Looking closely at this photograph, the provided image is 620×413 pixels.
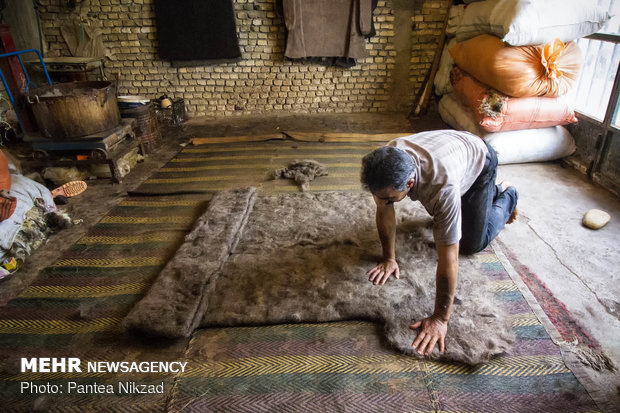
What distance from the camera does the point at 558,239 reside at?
100 inches

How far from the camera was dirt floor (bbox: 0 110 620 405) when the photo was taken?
195 cm

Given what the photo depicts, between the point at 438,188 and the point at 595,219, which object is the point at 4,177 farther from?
the point at 595,219

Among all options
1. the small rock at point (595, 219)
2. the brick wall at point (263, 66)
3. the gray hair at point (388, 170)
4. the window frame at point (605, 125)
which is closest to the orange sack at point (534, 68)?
the window frame at point (605, 125)

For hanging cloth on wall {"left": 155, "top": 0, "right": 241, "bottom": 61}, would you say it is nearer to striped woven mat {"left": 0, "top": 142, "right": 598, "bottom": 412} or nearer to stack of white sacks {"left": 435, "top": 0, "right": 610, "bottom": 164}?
stack of white sacks {"left": 435, "top": 0, "right": 610, "bottom": 164}

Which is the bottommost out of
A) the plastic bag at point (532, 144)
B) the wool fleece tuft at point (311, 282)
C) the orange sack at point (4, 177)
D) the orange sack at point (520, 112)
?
the wool fleece tuft at point (311, 282)

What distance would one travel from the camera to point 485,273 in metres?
2.18

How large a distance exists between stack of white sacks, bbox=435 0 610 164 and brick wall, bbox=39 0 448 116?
1.64m

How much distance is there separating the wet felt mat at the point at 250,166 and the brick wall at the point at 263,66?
1.54m

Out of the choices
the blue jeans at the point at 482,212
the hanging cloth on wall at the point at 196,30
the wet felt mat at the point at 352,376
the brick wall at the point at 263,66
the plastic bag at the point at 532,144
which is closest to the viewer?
the wet felt mat at the point at 352,376

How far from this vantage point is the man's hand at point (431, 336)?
1.67m

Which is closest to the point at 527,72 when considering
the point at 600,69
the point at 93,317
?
the point at 600,69

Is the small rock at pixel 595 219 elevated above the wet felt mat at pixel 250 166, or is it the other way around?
the small rock at pixel 595 219

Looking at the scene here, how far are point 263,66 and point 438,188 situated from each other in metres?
4.64

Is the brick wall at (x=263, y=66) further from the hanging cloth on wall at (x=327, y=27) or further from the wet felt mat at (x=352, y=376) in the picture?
the wet felt mat at (x=352, y=376)
